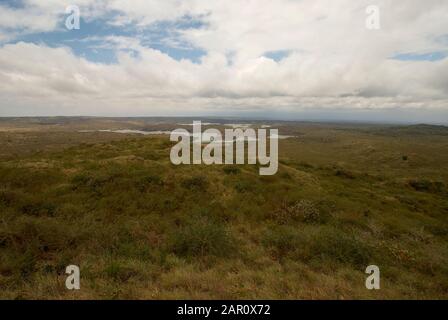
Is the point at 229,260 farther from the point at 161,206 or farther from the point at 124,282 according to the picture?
the point at 161,206

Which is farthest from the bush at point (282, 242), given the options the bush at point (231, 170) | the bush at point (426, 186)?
the bush at point (426, 186)

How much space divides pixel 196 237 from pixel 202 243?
284mm

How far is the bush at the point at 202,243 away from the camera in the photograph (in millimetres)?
8023

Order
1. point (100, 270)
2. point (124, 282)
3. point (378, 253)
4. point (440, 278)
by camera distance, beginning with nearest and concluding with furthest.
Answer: point (124, 282) → point (100, 270) → point (440, 278) → point (378, 253)

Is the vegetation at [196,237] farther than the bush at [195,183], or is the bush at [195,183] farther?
the bush at [195,183]

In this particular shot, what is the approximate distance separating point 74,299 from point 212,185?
11060 mm

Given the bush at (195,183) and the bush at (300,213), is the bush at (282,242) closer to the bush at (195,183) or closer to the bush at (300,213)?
the bush at (300,213)

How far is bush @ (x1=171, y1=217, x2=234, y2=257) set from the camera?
8.02m

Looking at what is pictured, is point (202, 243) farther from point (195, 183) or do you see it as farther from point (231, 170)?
point (231, 170)

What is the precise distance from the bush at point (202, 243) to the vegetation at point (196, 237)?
1.3 inches

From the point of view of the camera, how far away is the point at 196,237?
329 inches
